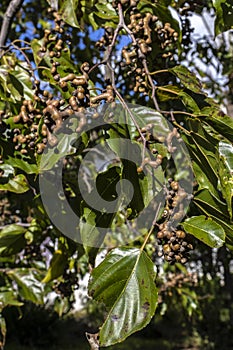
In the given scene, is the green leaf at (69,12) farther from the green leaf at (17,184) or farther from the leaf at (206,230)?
the leaf at (206,230)

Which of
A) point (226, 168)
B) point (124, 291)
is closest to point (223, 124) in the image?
point (226, 168)

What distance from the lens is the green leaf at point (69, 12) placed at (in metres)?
1.07

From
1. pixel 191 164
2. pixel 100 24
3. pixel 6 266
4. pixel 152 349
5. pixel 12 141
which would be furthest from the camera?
pixel 152 349

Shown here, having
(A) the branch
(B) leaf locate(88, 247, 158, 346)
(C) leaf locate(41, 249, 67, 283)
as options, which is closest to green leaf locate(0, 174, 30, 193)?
(C) leaf locate(41, 249, 67, 283)

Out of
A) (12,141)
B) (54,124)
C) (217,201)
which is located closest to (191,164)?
(217,201)

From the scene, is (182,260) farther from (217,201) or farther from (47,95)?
(47,95)

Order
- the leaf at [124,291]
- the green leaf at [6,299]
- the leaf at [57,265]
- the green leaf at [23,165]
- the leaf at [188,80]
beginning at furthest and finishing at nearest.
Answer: the green leaf at [6,299]
the leaf at [57,265]
the green leaf at [23,165]
the leaf at [188,80]
the leaf at [124,291]

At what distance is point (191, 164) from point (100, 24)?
20.9 inches

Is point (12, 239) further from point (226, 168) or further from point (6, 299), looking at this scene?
point (226, 168)

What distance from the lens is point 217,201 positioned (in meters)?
0.80

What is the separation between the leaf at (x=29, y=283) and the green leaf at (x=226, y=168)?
1072 millimetres

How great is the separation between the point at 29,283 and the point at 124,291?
1.03 meters

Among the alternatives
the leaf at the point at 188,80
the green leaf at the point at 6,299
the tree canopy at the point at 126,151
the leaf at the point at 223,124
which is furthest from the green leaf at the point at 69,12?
the green leaf at the point at 6,299

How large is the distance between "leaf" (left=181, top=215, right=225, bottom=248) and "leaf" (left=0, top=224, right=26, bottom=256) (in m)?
0.74
